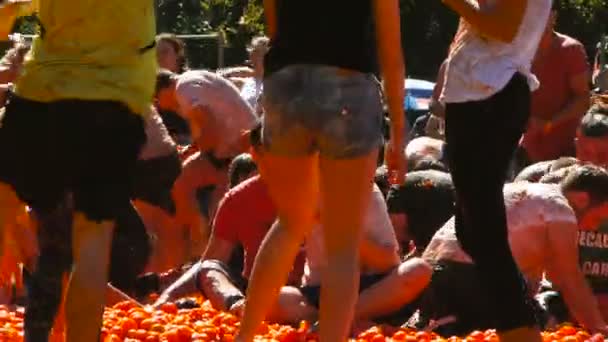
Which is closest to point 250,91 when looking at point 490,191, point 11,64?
point 11,64

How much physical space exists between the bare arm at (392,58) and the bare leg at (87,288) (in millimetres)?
1036

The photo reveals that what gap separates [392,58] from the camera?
5.52m

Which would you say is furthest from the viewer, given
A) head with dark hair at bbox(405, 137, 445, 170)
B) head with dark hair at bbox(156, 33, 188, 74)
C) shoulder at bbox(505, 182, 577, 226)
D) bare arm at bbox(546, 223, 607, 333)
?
head with dark hair at bbox(156, 33, 188, 74)

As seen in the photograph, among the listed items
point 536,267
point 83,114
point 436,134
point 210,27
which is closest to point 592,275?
point 536,267

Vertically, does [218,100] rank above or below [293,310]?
above

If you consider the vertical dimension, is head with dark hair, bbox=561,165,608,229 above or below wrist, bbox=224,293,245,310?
above

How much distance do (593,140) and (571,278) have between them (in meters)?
2.09

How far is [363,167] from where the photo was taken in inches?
215

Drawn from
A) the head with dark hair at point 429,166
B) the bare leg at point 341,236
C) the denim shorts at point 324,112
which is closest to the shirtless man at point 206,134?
the head with dark hair at point 429,166

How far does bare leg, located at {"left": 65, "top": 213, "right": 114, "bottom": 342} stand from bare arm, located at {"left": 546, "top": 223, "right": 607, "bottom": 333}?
265 cm

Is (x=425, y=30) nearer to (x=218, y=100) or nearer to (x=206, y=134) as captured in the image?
(x=206, y=134)

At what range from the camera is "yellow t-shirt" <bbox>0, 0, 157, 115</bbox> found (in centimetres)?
534

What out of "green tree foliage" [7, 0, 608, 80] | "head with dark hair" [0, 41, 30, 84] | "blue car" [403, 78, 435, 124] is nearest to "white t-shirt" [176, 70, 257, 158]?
"head with dark hair" [0, 41, 30, 84]

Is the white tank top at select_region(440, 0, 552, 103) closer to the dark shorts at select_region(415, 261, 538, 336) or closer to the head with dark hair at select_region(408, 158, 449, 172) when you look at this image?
the dark shorts at select_region(415, 261, 538, 336)
